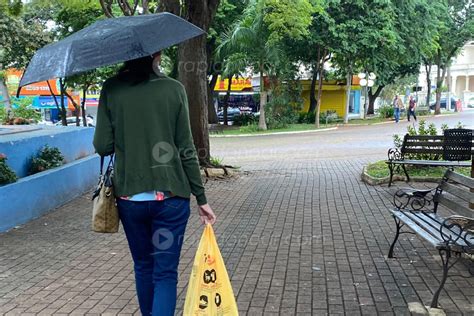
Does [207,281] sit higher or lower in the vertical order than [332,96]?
lower

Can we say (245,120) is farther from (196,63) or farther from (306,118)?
(196,63)

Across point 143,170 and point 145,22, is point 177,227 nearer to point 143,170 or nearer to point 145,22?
point 143,170

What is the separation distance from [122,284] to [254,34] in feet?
64.1

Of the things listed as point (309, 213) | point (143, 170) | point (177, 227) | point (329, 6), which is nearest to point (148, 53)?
point (143, 170)

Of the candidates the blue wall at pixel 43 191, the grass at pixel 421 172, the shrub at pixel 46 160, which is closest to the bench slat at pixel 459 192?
the grass at pixel 421 172

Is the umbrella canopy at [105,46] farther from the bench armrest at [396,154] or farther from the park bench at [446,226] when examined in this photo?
the bench armrest at [396,154]

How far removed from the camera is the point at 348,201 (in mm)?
8086

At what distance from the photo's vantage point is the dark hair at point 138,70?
9.75ft

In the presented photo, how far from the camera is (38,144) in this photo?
8.15 metres

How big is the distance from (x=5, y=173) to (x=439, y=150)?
7180mm

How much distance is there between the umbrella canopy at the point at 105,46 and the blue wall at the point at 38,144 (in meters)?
4.43

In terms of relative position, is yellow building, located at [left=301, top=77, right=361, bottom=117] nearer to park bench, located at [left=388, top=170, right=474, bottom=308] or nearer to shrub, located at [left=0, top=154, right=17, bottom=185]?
shrub, located at [left=0, top=154, right=17, bottom=185]

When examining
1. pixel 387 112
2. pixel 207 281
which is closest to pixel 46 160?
pixel 207 281

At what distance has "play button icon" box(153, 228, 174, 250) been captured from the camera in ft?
9.79
